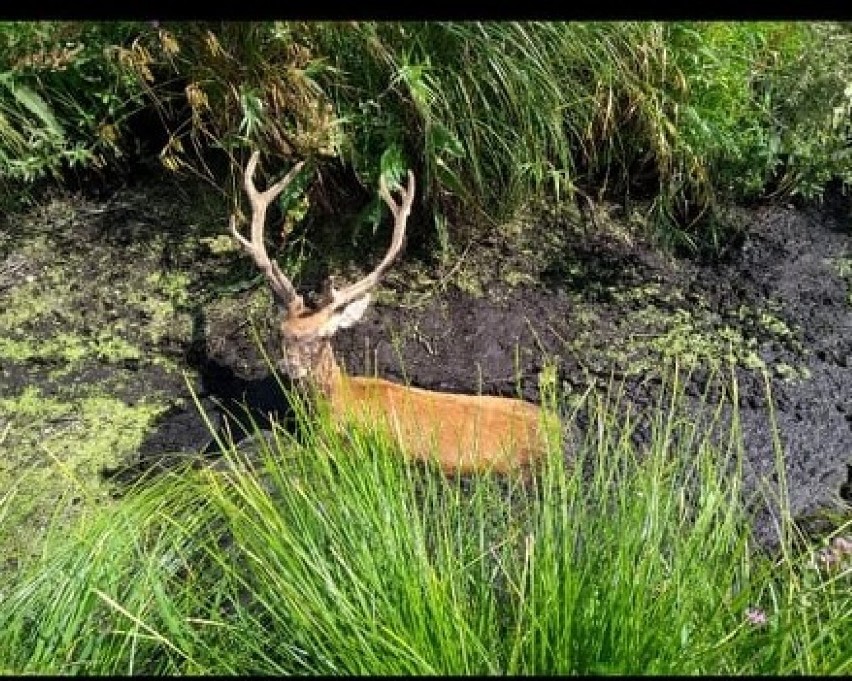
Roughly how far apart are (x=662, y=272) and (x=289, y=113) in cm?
126

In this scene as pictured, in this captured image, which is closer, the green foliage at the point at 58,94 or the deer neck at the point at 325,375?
the deer neck at the point at 325,375

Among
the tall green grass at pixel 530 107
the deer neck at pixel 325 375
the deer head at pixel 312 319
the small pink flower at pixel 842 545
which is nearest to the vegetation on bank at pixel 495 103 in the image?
the tall green grass at pixel 530 107

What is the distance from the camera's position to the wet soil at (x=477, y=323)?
2.90 meters

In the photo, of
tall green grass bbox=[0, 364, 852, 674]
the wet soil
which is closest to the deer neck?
the wet soil

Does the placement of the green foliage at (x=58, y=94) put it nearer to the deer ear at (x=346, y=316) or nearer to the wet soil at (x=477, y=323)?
the wet soil at (x=477, y=323)

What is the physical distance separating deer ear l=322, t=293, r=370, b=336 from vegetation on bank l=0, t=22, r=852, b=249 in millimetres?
589

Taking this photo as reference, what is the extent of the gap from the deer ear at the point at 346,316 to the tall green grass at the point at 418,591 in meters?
0.63

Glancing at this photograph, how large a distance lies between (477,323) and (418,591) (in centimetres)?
164

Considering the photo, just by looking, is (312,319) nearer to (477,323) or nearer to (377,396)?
(377,396)

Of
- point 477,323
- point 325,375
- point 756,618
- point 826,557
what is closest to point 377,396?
point 325,375

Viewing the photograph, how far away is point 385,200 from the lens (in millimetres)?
3104

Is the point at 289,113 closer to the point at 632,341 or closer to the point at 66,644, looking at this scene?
the point at 632,341
